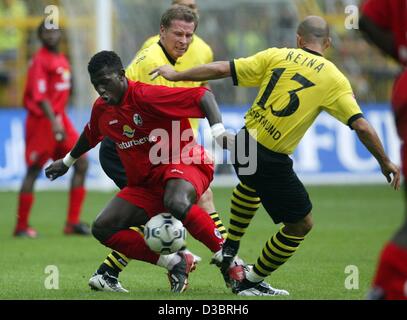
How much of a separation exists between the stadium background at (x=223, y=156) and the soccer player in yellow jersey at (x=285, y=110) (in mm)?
621

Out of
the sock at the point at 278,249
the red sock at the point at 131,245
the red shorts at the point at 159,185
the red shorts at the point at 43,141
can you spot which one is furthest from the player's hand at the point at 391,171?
the red shorts at the point at 43,141

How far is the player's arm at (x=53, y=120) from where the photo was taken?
1269cm

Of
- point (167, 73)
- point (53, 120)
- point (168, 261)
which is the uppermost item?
point (167, 73)

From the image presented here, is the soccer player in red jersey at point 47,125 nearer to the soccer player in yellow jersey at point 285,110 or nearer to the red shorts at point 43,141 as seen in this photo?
the red shorts at point 43,141

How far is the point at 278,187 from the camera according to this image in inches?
304

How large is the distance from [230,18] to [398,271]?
1729 centimetres

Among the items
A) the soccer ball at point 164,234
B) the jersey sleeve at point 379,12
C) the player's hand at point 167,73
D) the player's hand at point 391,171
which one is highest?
the jersey sleeve at point 379,12

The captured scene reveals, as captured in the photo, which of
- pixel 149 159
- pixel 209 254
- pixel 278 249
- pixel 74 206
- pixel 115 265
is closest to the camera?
pixel 278 249

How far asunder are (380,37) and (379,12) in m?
0.13

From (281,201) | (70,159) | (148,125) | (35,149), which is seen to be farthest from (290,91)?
(35,149)

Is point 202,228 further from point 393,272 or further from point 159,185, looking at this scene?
point 393,272

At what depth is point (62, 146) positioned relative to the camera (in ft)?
43.1
